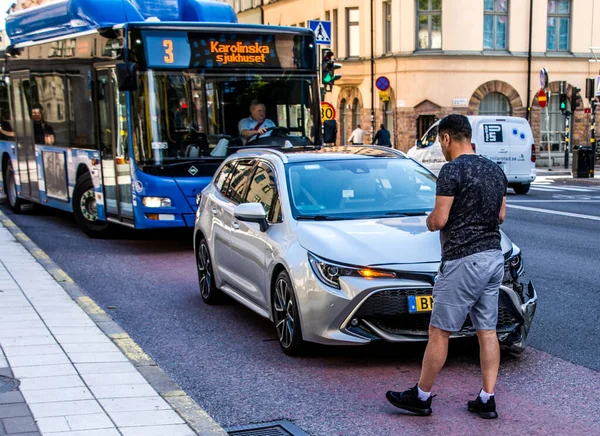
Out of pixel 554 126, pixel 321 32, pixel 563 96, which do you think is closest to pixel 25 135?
pixel 321 32

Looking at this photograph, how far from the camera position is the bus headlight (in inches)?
515

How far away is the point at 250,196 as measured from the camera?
28.4ft

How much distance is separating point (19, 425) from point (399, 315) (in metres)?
2.60

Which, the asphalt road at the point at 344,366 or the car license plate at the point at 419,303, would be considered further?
the car license plate at the point at 419,303

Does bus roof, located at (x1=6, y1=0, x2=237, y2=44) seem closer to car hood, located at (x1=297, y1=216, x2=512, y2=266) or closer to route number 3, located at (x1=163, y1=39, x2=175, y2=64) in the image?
route number 3, located at (x1=163, y1=39, x2=175, y2=64)

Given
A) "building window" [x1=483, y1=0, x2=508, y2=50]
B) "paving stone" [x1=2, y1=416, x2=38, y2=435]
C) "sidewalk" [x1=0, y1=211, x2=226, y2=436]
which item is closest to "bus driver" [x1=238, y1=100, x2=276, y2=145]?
"sidewalk" [x1=0, y1=211, x2=226, y2=436]

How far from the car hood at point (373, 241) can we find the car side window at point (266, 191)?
0.47 metres

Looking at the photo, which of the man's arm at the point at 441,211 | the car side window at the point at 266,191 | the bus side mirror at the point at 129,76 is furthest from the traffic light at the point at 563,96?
the man's arm at the point at 441,211

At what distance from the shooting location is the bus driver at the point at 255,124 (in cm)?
1341

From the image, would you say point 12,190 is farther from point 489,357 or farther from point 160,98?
point 489,357

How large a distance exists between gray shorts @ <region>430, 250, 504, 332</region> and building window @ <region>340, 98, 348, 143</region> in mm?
42549

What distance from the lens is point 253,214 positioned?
25.4 feet

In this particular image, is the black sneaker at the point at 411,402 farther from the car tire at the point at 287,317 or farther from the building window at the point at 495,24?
the building window at the point at 495,24

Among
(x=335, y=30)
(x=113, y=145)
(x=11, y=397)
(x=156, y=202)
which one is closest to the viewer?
(x=11, y=397)
